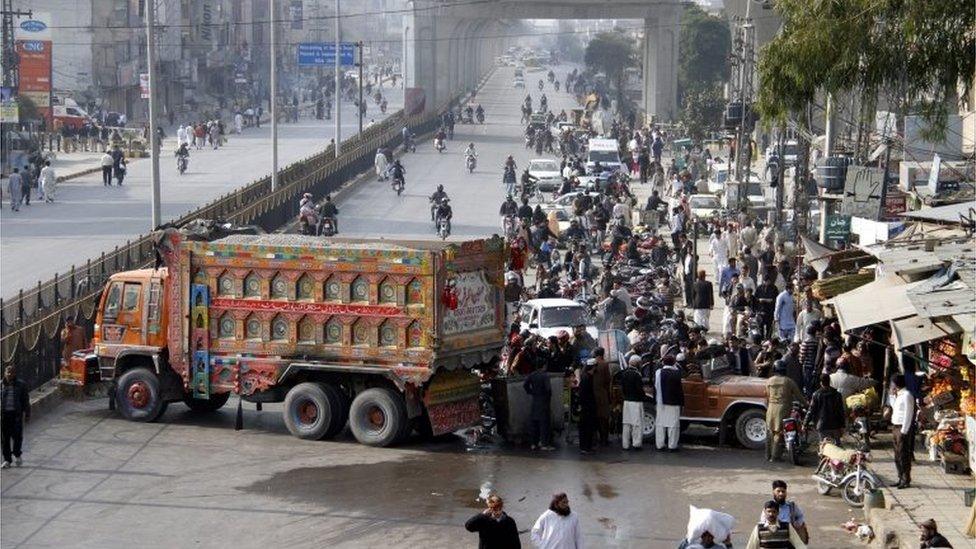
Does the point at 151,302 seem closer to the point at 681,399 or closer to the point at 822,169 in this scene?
the point at 681,399

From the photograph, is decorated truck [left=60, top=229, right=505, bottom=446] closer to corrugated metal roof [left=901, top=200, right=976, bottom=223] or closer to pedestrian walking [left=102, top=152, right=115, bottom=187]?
corrugated metal roof [left=901, top=200, right=976, bottom=223]

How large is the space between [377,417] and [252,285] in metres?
2.22

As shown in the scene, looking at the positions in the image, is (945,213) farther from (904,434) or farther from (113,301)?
(113,301)

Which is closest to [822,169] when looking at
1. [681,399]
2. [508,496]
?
[681,399]

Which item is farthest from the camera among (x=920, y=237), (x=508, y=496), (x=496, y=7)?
(x=496, y=7)

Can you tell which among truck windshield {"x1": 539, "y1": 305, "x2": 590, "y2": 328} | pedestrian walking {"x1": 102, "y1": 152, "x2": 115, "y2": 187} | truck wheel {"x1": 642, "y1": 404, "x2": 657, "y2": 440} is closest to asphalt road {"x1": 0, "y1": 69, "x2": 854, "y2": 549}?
truck wheel {"x1": 642, "y1": 404, "x2": 657, "y2": 440}

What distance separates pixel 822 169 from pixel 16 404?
55.8ft

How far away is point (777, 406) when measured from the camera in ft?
65.9

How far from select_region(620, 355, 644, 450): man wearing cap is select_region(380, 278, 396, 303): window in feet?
9.37

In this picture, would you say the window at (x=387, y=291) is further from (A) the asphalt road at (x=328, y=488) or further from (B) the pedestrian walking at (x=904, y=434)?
(B) the pedestrian walking at (x=904, y=434)

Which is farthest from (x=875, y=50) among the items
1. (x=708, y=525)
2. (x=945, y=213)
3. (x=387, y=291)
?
(x=708, y=525)

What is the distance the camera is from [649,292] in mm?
31578

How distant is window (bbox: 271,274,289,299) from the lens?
2164cm

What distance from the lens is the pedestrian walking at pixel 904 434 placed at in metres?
18.3
